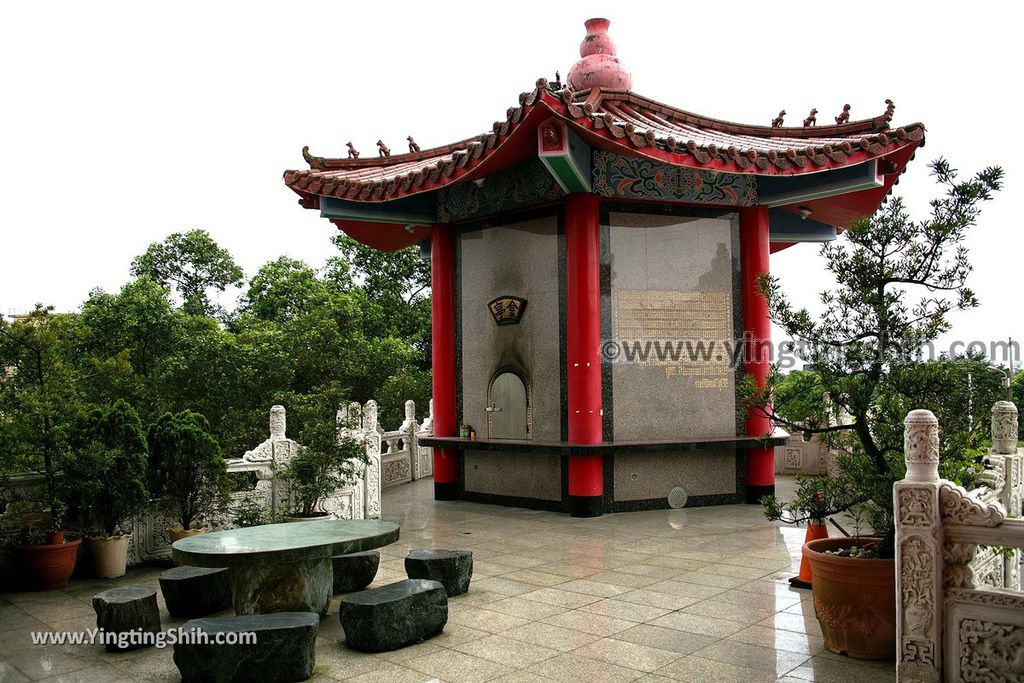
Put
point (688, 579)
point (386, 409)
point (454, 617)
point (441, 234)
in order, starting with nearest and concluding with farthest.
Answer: point (454, 617)
point (688, 579)
point (441, 234)
point (386, 409)

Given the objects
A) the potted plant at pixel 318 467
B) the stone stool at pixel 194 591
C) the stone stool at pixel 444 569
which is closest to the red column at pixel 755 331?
the potted plant at pixel 318 467

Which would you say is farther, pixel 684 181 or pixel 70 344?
pixel 684 181

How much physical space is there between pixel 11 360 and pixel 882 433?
651cm

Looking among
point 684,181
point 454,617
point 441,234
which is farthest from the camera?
point 441,234

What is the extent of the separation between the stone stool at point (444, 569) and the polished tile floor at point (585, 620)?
14cm

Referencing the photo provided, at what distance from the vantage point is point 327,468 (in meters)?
7.93

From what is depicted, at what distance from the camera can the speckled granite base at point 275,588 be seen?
203 inches

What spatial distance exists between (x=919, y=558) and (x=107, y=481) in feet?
19.5

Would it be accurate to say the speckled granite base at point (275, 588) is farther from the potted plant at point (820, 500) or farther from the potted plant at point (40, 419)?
the potted plant at point (820, 500)

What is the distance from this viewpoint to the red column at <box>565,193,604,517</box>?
9141 millimetres

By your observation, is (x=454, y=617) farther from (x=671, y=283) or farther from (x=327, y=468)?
(x=671, y=283)

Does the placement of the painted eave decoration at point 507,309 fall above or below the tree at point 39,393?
above

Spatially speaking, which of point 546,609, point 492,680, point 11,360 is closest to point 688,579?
point 546,609

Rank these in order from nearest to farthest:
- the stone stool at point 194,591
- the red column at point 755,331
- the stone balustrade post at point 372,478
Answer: the stone stool at point 194,591 → the stone balustrade post at point 372,478 → the red column at point 755,331
